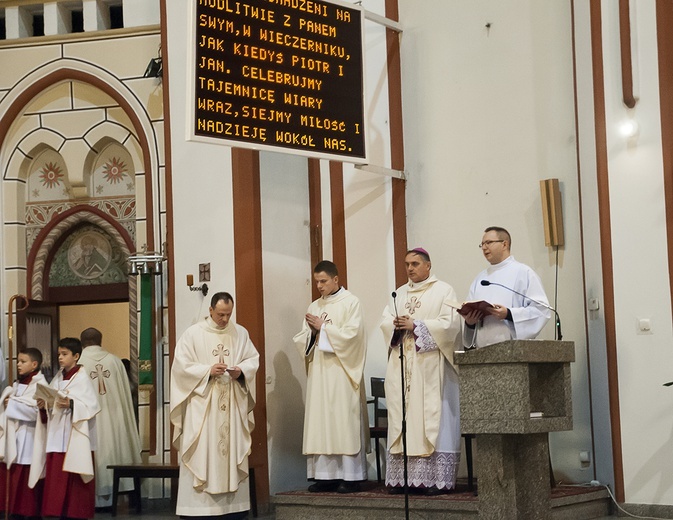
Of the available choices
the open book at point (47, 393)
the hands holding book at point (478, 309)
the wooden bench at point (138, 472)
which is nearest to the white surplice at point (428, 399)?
the hands holding book at point (478, 309)

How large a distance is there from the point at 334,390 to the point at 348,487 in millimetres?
768

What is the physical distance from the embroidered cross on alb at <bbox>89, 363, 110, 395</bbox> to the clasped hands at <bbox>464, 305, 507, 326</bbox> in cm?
436

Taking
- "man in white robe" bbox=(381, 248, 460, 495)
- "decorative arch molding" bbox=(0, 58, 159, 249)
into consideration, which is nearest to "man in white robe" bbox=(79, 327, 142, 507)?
"decorative arch molding" bbox=(0, 58, 159, 249)

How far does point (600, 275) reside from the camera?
27.9 ft

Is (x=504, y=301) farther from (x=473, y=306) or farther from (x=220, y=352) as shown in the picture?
(x=220, y=352)

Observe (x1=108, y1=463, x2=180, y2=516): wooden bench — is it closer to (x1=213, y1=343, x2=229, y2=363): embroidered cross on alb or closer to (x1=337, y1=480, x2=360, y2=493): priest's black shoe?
(x1=213, y1=343, x2=229, y2=363): embroidered cross on alb

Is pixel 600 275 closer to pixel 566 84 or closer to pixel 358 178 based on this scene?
pixel 566 84

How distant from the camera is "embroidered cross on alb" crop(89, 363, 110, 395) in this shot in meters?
10.3

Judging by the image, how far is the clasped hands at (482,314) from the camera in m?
7.12

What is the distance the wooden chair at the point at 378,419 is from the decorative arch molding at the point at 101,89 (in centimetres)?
294

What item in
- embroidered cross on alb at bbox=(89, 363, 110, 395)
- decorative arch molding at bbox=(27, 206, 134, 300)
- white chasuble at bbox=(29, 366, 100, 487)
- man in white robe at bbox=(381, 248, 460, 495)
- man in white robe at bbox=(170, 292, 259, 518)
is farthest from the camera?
decorative arch molding at bbox=(27, 206, 134, 300)

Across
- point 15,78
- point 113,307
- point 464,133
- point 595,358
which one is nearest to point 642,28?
point 464,133

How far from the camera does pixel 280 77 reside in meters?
8.27

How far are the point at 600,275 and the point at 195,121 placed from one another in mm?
3346
